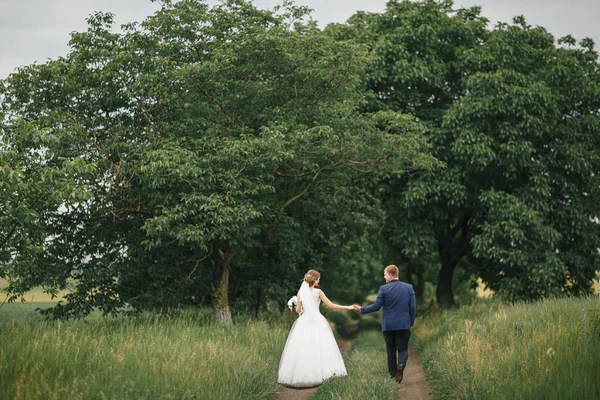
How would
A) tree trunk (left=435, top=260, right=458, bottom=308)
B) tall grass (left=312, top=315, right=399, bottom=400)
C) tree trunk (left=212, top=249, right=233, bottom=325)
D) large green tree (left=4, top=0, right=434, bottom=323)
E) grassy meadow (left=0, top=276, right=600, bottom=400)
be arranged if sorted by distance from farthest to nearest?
tree trunk (left=435, top=260, right=458, bottom=308) < tree trunk (left=212, top=249, right=233, bottom=325) < large green tree (left=4, top=0, right=434, bottom=323) < tall grass (left=312, top=315, right=399, bottom=400) < grassy meadow (left=0, top=276, right=600, bottom=400)

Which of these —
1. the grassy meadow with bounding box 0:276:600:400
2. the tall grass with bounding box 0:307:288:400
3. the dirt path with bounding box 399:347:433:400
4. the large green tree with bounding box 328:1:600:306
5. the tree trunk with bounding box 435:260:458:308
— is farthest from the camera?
the tree trunk with bounding box 435:260:458:308

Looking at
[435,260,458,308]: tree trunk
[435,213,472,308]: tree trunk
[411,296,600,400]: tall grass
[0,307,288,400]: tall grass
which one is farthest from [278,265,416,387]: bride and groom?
[435,260,458,308]: tree trunk

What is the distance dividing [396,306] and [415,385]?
194cm

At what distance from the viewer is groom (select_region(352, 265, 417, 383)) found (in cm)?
1145

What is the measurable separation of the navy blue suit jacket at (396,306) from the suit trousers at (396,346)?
0.17m

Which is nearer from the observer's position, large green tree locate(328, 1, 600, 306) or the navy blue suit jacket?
the navy blue suit jacket

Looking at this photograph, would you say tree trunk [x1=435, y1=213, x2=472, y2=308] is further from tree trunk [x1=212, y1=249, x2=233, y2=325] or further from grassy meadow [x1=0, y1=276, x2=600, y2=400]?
grassy meadow [x1=0, y1=276, x2=600, y2=400]

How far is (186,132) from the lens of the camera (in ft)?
60.4

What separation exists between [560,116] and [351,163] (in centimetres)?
1129

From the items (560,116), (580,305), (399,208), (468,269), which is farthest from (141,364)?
(468,269)

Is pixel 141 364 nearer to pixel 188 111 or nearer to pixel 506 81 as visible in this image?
pixel 188 111

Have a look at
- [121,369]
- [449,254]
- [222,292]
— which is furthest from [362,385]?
[449,254]

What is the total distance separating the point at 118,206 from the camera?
18953 millimetres

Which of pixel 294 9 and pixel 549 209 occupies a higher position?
pixel 294 9
